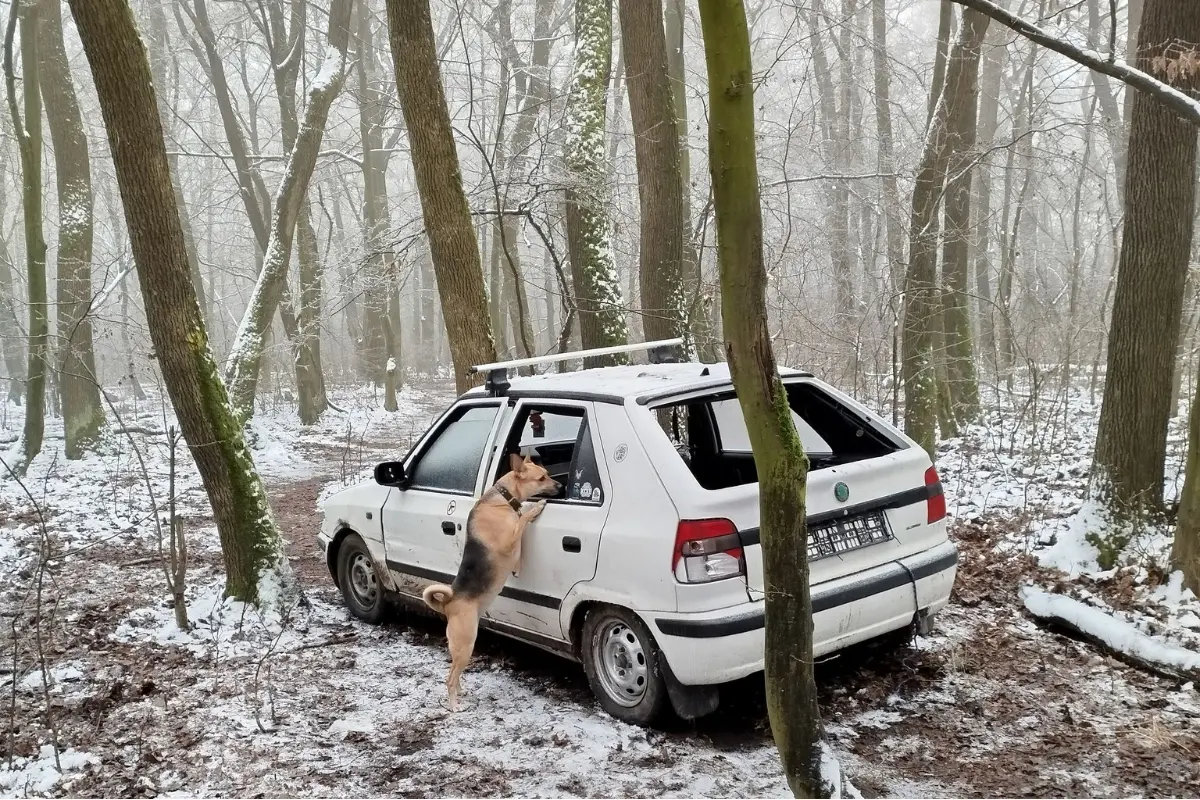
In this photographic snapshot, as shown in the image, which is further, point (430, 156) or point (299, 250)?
point (299, 250)

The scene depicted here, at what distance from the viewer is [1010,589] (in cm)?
598

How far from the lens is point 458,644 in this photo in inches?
182

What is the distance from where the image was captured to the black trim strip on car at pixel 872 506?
3.95 metres

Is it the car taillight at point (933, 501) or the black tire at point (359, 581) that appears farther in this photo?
the black tire at point (359, 581)

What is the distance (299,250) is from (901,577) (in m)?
18.1

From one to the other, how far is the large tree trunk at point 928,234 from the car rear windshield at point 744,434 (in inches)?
230

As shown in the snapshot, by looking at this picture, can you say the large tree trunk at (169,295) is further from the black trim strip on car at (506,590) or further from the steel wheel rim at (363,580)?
the black trim strip on car at (506,590)

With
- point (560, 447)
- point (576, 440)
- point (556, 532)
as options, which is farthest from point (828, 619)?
point (560, 447)

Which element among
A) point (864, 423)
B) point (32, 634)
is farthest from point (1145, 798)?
point (32, 634)

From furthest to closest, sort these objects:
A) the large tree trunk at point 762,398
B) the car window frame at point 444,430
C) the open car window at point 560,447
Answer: the car window frame at point 444,430 < the open car window at point 560,447 < the large tree trunk at point 762,398

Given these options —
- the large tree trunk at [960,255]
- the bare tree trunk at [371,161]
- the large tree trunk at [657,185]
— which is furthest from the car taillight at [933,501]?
the bare tree trunk at [371,161]

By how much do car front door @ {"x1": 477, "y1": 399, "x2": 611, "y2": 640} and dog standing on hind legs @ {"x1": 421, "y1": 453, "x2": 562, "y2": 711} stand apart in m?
0.10

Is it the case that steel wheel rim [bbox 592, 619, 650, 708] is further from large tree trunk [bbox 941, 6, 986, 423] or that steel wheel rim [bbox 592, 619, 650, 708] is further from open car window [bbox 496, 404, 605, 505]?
large tree trunk [bbox 941, 6, 986, 423]

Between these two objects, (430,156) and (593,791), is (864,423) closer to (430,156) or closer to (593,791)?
(593,791)
